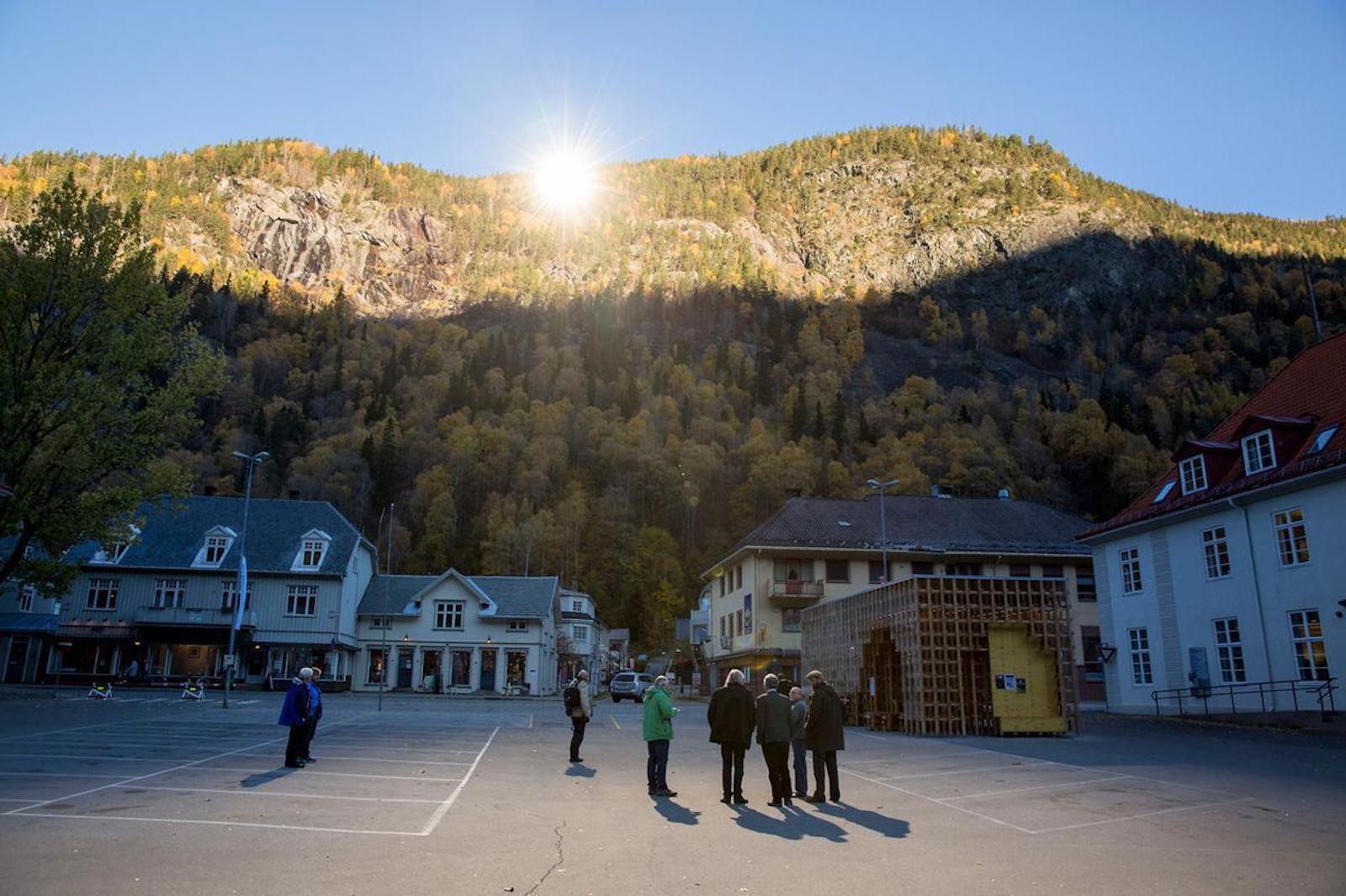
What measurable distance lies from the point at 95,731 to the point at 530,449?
3866 inches

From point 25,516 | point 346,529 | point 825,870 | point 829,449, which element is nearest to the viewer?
point 825,870

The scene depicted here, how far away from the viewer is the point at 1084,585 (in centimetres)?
4997

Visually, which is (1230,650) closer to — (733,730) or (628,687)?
(733,730)

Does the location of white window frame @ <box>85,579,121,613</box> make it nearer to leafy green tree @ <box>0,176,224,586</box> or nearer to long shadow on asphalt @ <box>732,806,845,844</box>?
leafy green tree @ <box>0,176,224,586</box>

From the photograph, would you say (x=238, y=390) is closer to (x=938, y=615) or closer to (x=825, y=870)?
(x=938, y=615)

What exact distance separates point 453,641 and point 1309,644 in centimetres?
4693

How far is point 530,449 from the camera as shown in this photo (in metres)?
118

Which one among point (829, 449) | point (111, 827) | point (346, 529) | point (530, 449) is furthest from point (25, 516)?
point (829, 449)

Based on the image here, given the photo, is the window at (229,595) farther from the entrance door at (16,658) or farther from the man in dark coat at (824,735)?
the man in dark coat at (824,735)

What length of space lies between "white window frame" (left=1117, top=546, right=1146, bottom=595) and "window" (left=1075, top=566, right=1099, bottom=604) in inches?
693

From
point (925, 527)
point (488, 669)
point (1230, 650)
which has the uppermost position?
point (925, 527)

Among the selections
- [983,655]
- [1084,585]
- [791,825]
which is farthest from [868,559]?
[791,825]

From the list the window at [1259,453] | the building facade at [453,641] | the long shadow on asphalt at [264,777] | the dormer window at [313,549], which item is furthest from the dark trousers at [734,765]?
the dormer window at [313,549]

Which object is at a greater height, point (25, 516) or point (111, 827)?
point (25, 516)
